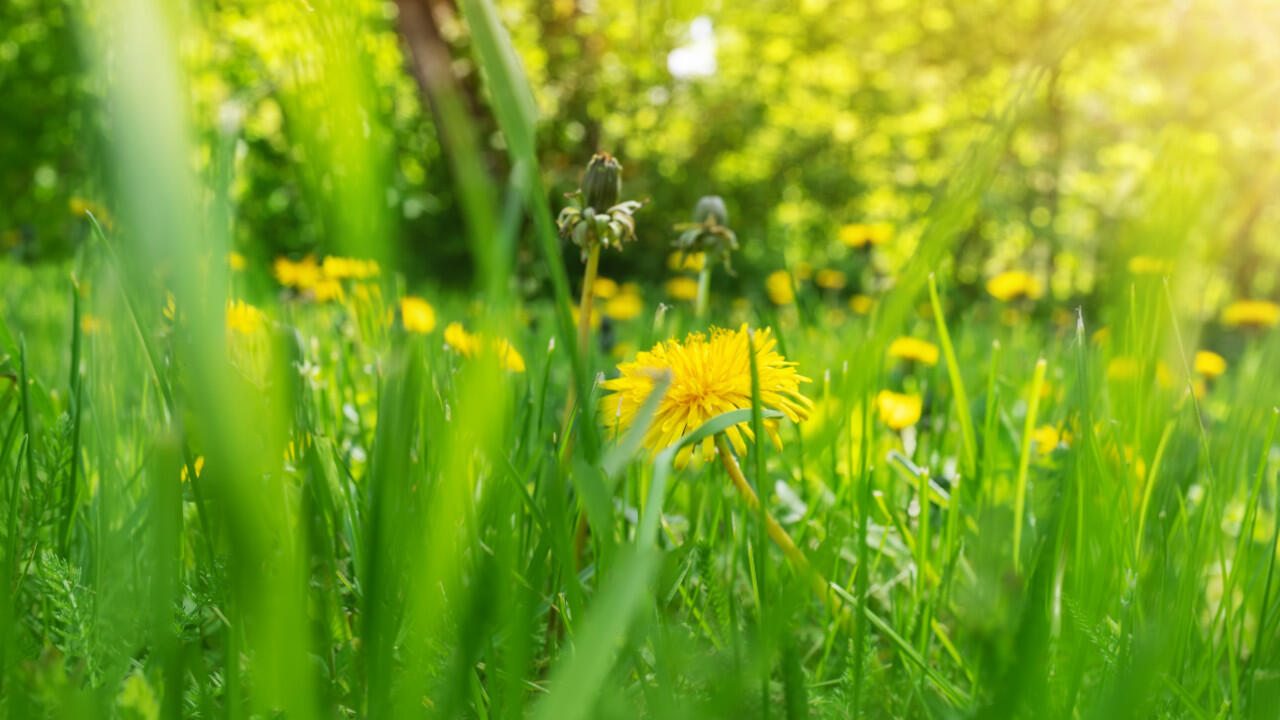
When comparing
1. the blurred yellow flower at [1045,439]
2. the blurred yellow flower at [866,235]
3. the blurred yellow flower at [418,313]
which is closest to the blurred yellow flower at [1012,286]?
the blurred yellow flower at [866,235]

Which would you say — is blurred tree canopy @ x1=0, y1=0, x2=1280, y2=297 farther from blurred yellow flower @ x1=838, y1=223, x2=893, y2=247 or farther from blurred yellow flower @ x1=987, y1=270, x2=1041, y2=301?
blurred yellow flower @ x1=987, y1=270, x2=1041, y2=301

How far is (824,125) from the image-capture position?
6488 mm

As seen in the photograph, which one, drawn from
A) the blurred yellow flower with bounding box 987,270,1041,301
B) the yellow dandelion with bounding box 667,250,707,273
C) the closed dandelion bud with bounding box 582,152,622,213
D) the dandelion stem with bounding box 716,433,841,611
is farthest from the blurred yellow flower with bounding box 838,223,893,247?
the dandelion stem with bounding box 716,433,841,611

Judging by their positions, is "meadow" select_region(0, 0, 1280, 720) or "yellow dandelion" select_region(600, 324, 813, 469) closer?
"meadow" select_region(0, 0, 1280, 720)

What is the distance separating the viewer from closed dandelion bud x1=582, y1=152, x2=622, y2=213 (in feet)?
2.06

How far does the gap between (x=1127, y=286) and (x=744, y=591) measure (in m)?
0.40

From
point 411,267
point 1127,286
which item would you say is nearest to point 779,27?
point 1127,286

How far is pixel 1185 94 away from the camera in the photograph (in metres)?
6.28

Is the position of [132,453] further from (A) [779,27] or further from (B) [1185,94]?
(B) [1185,94]

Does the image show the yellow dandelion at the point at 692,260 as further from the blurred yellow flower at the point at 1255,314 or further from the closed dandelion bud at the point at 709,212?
the blurred yellow flower at the point at 1255,314

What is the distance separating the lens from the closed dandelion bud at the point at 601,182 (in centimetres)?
63

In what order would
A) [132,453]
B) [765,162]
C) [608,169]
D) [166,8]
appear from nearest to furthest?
[166,8]
[608,169]
[132,453]
[765,162]

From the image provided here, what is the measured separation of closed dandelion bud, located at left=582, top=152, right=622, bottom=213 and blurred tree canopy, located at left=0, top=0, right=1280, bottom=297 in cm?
317

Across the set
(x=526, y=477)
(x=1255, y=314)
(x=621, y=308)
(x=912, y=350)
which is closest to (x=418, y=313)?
(x=526, y=477)
